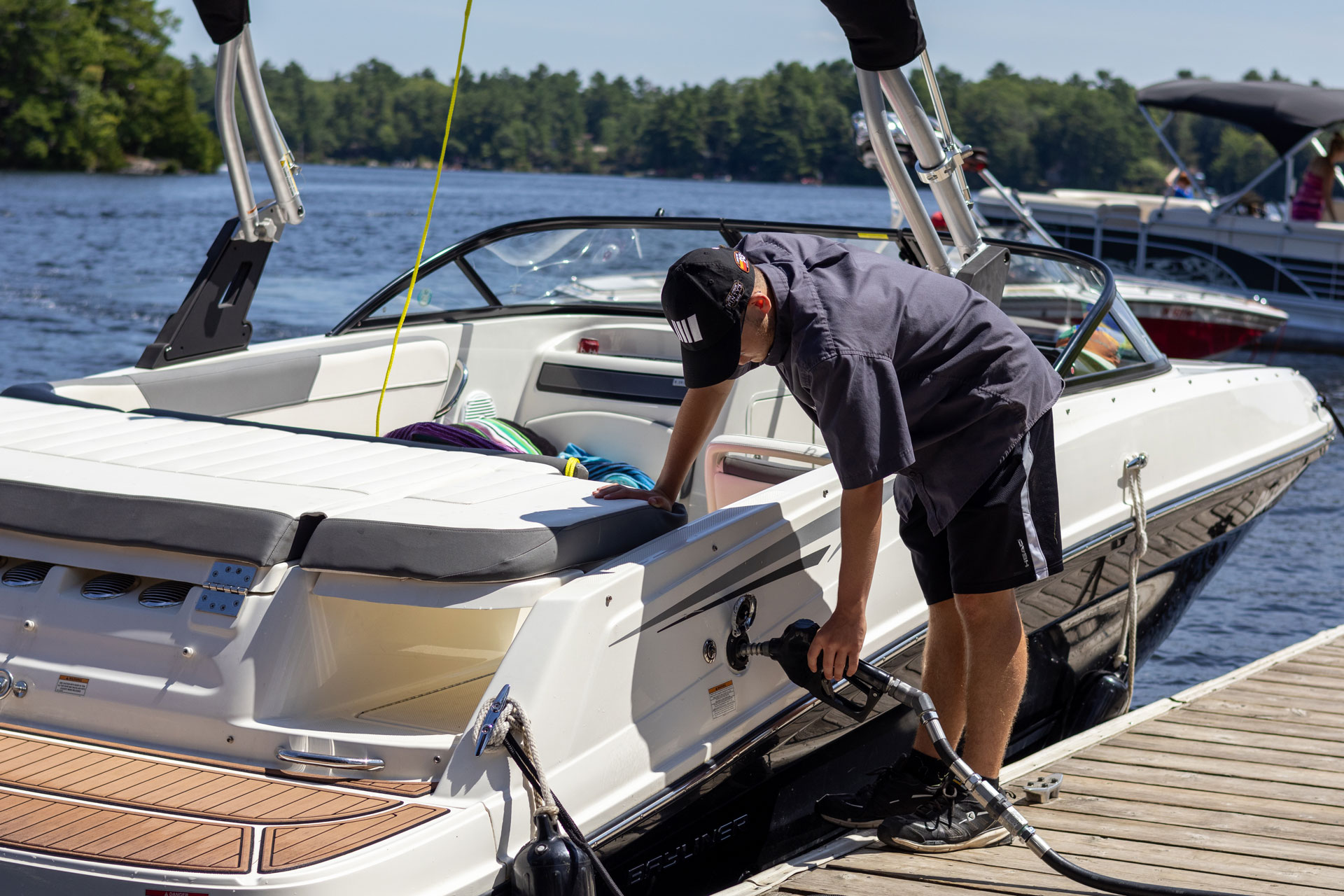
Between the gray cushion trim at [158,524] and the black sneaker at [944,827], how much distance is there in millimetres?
1390

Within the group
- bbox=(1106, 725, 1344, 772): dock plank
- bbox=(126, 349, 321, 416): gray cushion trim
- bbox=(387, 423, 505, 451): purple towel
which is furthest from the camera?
bbox=(126, 349, 321, 416): gray cushion trim

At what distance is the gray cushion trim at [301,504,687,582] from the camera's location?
202cm

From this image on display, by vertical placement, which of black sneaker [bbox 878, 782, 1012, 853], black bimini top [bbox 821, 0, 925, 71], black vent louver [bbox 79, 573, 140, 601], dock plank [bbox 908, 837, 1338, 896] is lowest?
dock plank [bbox 908, 837, 1338, 896]

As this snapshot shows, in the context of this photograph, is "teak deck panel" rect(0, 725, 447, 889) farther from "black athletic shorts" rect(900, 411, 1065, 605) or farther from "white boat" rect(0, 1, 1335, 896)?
"black athletic shorts" rect(900, 411, 1065, 605)

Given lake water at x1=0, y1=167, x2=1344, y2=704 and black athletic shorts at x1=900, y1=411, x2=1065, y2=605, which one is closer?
black athletic shorts at x1=900, y1=411, x2=1065, y2=605

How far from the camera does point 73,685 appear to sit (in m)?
2.15

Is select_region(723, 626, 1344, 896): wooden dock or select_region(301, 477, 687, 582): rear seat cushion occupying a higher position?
select_region(301, 477, 687, 582): rear seat cushion

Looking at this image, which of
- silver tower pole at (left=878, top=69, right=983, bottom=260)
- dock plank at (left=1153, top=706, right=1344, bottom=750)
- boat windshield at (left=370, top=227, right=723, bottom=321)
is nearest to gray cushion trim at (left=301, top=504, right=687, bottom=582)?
silver tower pole at (left=878, top=69, right=983, bottom=260)

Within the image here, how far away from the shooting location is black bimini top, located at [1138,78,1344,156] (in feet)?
41.5

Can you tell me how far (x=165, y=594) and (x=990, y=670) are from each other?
5.21 feet

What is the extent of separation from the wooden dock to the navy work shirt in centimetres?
75

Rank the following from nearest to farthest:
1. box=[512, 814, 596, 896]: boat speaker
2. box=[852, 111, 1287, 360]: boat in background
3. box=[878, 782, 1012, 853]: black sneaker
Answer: box=[512, 814, 596, 896]: boat speaker < box=[878, 782, 1012, 853]: black sneaker < box=[852, 111, 1287, 360]: boat in background

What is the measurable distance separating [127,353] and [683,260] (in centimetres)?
1215

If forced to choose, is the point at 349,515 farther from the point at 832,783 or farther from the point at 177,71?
the point at 177,71
